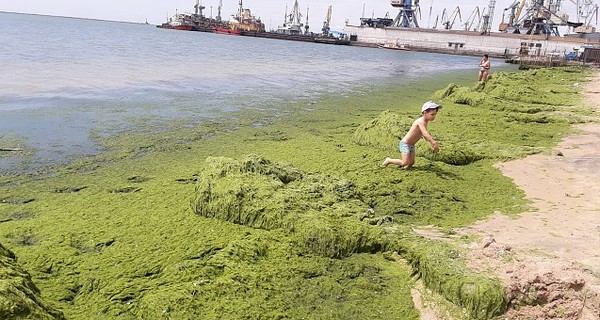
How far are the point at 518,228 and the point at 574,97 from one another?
1609 centimetres

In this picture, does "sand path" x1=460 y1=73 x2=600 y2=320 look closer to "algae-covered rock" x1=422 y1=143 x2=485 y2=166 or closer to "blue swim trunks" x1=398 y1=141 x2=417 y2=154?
"algae-covered rock" x1=422 y1=143 x2=485 y2=166

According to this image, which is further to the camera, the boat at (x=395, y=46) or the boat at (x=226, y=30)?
the boat at (x=226, y=30)

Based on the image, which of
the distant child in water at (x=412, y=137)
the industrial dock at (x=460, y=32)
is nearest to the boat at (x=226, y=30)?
the industrial dock at (x=460, y=32)

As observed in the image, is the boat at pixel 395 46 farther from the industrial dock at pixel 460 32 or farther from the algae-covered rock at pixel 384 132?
the algae-covered rock at pixel 384 132

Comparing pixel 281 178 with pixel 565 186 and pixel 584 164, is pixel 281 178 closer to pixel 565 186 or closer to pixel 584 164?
pixel 565 186

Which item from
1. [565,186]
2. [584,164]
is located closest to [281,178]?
[565,186]

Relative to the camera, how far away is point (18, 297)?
302 centimetres

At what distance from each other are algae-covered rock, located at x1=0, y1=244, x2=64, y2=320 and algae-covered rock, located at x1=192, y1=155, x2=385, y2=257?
88.1 inches

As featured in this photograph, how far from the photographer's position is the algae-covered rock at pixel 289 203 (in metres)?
4.76

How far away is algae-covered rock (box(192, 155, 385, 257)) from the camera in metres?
4.76

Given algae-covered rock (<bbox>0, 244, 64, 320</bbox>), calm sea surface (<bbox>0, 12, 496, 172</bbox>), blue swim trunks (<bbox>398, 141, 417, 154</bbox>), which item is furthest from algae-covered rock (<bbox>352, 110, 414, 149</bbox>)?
algae-covered rock (<bbox>0, 244, 64, 320</bbox>)

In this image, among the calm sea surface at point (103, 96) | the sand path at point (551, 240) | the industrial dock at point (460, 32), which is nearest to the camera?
the sand path at point (551, 240)

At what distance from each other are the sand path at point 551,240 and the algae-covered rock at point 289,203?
124cm

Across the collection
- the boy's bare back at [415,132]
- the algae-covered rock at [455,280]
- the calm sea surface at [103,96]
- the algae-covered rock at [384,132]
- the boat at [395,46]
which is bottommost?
the calm sea surface at [103,96]
